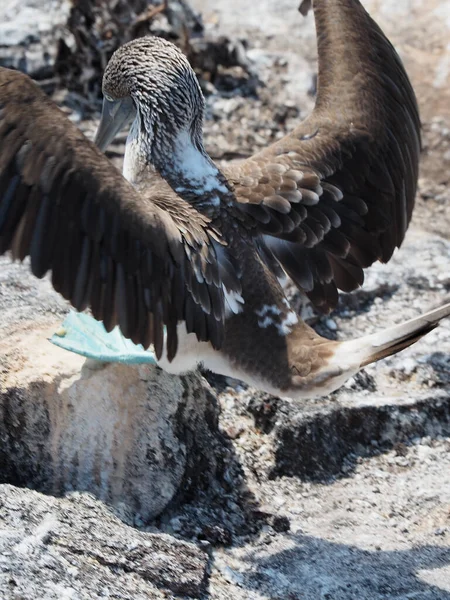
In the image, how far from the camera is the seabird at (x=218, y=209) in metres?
3.98

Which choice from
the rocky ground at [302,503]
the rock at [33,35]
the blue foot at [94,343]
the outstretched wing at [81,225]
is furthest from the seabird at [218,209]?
the rock at [33,35]

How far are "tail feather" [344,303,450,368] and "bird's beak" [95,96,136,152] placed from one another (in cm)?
184

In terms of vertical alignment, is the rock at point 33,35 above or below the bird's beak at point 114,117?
below

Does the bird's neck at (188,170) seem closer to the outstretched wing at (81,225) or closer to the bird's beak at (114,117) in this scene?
the bird's beak at (114,117)

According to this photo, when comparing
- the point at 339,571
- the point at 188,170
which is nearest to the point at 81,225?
the point at 188,170

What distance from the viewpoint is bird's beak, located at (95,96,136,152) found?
5.34 meters

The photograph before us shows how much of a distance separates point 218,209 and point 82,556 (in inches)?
67.6

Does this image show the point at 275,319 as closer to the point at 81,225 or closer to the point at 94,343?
the point at 94,343

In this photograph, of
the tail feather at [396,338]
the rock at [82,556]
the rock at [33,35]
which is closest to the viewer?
the rock at [82,556]

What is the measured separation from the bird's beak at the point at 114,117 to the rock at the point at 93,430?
1.32 metres

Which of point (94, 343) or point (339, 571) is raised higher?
point (94, 343)

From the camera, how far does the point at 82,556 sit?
3.99 metres

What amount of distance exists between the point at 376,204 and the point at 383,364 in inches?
45.5

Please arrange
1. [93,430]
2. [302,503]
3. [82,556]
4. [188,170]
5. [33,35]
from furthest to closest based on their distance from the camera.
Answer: [33,35], [302,503], [188,170], [93,430], [82,556]
